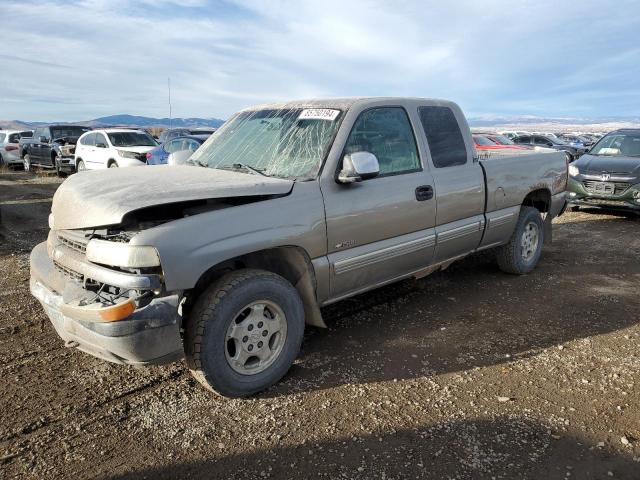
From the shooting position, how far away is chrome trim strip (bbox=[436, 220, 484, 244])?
174 inches

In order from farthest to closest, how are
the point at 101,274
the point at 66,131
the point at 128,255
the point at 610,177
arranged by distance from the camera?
the point at 66,131, the point at 610,177, the point at 101,274, the point at 128,255

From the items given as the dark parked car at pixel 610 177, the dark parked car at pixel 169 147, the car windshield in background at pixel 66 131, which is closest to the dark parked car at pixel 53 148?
the car windshield in background at pixel 66 131

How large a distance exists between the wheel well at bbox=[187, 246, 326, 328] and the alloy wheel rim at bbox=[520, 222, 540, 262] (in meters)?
3.14

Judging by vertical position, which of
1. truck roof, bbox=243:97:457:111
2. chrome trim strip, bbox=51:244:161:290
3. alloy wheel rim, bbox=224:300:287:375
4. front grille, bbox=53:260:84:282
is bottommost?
alloy wheel rim, bbox=224:300:287:375

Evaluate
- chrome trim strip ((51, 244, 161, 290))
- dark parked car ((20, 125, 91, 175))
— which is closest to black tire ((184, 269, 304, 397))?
chrome trim strip ((51, 244, 161, 290))

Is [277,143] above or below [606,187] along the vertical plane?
above

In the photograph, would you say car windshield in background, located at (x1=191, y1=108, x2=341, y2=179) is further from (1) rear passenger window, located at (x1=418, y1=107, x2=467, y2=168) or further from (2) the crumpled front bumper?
(2) the crumpled front bumper

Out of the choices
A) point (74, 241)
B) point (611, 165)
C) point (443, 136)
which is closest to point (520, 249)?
point (443, 136)

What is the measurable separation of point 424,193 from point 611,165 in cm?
711

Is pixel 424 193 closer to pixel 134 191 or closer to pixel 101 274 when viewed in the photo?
pixel 134 191

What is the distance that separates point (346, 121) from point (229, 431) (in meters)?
2.30

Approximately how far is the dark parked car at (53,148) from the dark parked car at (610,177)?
1537 centimetres

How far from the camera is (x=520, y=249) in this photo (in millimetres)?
5605

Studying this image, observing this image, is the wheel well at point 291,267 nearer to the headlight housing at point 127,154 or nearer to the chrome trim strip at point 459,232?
the chrome trim strip at point 459,232
